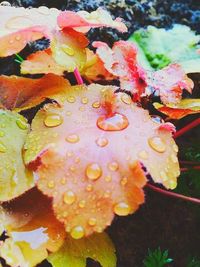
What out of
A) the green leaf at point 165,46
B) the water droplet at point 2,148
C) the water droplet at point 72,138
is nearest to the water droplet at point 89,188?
the water droplet at point 72,138

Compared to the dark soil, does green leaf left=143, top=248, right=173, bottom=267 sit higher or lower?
higher

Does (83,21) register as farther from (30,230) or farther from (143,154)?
(30,230)

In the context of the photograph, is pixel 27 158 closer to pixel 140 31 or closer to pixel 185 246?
pixel 185 246

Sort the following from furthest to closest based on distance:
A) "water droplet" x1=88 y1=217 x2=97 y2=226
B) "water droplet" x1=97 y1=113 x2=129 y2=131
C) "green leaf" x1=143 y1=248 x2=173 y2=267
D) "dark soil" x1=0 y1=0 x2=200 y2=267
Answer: "dark soil" x1=0 y1=0 x2=200 y2=267, "green leaf" x1=143 y1=248 x2=173 y2=267, "water droplet" x1=97 y1=113 x2=129 y2=131, "water droplet" x1=88 y1=217 x2=97 y2=226

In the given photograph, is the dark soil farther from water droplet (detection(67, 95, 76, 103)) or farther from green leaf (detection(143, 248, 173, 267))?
water droplet (detection(67, 95, 76, 103))

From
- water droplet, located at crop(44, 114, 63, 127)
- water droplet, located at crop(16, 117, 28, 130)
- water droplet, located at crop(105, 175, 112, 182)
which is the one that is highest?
water droplet, located at crop(44, 114, 63, 127)

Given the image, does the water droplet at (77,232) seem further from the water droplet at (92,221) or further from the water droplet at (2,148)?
the water droplet at (2,148)

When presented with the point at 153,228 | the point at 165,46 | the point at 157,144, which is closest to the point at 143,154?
the point at 157,144

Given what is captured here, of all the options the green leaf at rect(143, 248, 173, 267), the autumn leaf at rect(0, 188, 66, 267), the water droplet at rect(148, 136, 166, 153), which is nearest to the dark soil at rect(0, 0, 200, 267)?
the green leaf at rect(143, 248, 173, 267)

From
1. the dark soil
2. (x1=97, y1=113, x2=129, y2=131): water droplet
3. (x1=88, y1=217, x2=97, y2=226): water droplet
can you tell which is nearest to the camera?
→ (x1=88, y1=217, x2=97, y2=226): water droplet
